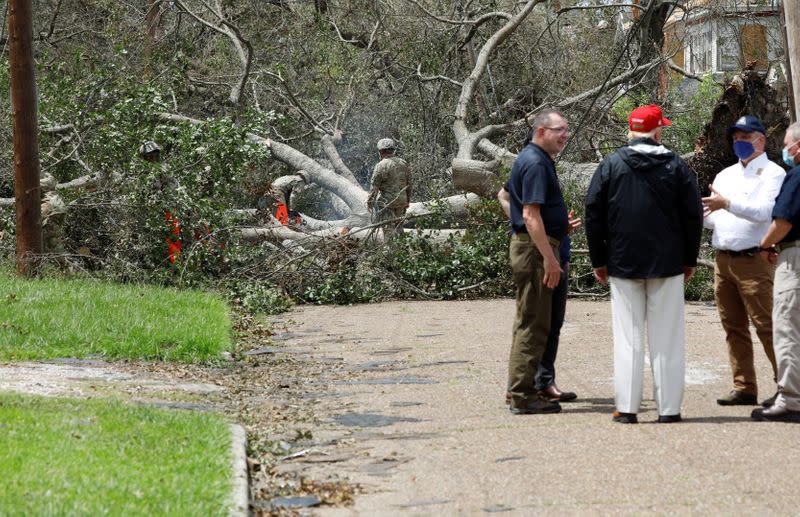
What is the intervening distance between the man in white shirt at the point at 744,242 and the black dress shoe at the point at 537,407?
1.11 m

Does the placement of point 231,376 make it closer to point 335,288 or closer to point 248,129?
point 335,288

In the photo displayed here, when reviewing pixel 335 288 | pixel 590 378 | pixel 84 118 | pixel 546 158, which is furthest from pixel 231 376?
pixel 84 118

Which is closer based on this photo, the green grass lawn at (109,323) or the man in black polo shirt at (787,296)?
the man in black polo shirt at (787,296)

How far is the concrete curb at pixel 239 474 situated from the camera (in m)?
4.66

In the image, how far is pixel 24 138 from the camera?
49.8 ft

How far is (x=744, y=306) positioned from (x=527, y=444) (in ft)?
6.85

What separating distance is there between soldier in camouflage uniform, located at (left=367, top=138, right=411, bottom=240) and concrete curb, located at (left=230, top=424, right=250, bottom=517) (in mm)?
9552

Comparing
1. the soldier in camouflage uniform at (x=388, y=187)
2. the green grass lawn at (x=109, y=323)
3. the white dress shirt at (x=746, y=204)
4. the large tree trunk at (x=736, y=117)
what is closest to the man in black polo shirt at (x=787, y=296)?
the white dress shirt at (x=746, y=204)

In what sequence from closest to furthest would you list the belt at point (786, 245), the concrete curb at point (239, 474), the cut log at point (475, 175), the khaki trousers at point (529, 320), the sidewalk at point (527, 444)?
1. the concrete curb at point (239, 474)
2. the sidewalk at point (527, 444)
3. the belt at point (786, 245)
4. the khaki trousers at point (529, 320)
5. the cut log at point (475, 175)

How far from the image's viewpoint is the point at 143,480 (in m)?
4.96

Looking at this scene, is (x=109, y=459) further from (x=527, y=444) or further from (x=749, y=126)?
(x=749, y=126)

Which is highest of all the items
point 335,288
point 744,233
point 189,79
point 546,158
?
point 189,79

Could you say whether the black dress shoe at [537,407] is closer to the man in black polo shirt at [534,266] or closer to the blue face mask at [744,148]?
the man in black polo shirt at [534,266]

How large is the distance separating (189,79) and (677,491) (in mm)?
16636
